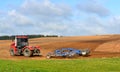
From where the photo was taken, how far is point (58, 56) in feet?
173

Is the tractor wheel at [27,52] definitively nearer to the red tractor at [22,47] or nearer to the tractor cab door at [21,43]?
the red tractor at [22,47]

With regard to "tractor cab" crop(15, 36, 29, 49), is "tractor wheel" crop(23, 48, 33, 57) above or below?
below

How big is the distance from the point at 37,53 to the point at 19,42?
10.4 ft

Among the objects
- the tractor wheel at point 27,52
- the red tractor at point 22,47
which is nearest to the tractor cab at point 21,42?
the red tractor at point 22,47

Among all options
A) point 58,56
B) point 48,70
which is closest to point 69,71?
point 48,70

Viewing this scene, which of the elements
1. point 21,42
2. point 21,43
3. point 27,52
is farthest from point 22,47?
point 27,52

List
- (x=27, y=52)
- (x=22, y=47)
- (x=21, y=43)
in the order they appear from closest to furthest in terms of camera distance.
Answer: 1. (x=27, y=52)
2. (x=22, y=47)
3. (x=21, y=43)

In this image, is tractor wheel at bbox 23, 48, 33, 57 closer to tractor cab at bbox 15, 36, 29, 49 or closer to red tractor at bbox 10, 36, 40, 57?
red tractor at bbox 10, 36, 40, 57

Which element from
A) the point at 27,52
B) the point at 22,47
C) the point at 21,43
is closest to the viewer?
the point at 27,52

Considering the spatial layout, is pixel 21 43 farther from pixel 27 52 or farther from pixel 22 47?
pixel 27 52

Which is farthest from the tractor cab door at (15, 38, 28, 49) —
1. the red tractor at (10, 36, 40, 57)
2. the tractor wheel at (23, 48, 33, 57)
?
the tractor wheel at (23, 48, 33, 57)

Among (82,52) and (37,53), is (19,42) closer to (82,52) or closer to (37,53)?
(37,53)

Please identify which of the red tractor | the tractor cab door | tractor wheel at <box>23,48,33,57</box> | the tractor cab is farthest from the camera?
the tractor cab door

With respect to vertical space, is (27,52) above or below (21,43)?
below
